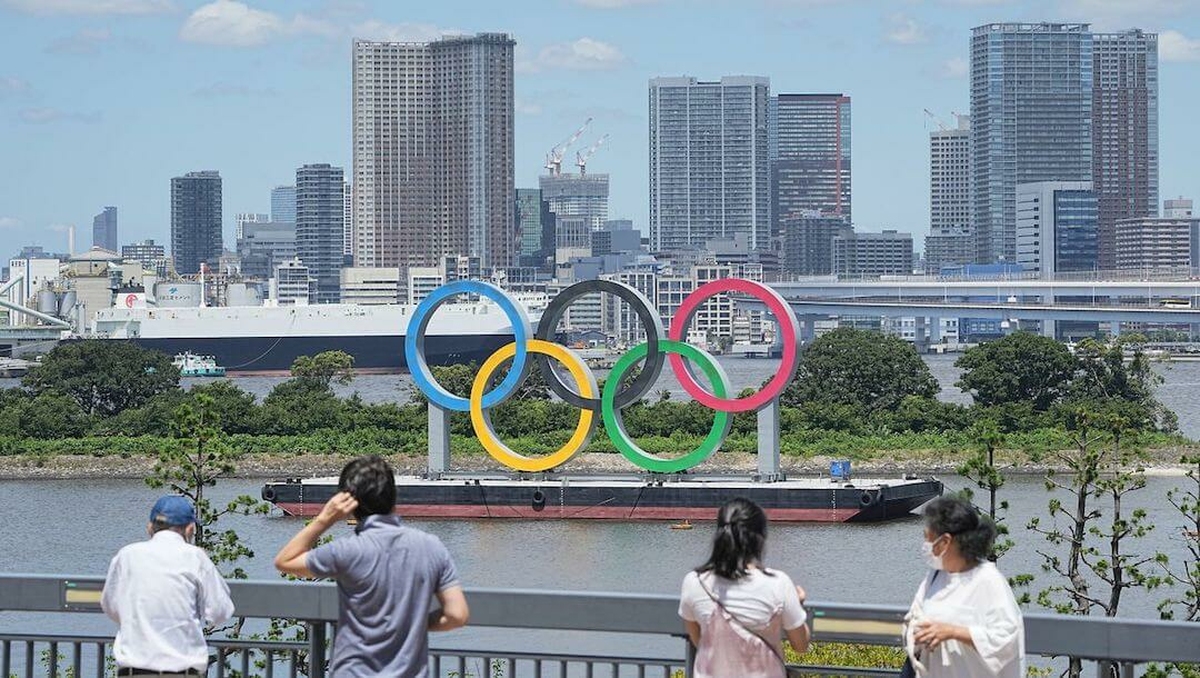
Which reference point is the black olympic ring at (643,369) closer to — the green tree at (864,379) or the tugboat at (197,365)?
the green tree at (864,379)

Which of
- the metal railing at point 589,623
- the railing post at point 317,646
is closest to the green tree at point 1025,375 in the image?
the metal railing at point 589,623

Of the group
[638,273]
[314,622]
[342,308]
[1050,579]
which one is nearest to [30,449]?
[1050,579]

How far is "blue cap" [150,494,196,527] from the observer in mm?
7012

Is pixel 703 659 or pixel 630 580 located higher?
pixel 703 659

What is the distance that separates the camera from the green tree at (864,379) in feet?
193

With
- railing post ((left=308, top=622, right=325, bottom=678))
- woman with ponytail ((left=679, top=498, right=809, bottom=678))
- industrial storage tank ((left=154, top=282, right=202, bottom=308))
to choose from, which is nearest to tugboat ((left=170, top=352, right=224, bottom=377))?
industrial storage tank ((left=154, top=282, right=202, bottom=308))

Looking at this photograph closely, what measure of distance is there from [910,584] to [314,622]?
2087cm

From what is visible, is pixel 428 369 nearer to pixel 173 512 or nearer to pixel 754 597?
pixel 173 512

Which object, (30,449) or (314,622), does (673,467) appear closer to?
(30,449)

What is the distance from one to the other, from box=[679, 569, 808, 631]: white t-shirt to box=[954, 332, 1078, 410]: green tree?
164 ft

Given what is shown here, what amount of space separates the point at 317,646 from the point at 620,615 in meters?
1.20

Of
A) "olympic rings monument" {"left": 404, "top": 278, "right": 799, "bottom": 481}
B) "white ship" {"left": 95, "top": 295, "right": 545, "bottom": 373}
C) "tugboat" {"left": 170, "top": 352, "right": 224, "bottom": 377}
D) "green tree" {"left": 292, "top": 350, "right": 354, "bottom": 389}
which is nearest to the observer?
"olympic rings monument" {"left": 404, "top": 278, "right": 799, "bottom": 481}

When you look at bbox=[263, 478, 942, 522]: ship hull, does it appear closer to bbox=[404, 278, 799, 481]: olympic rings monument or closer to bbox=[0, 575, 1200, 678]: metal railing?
bbox=[404, 278, 799, 481]: olympic rings monument

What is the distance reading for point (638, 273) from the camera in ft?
601
